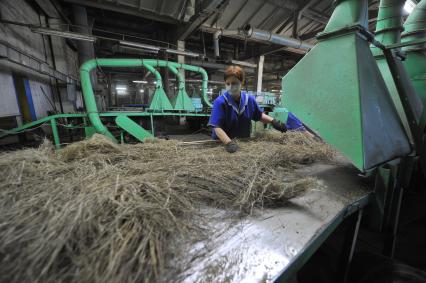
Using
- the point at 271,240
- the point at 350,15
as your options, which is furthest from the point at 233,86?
the point at 271,240

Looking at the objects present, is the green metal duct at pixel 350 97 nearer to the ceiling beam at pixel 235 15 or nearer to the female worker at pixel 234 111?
the female worker at pixel 234 111

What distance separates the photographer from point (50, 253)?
0.45m

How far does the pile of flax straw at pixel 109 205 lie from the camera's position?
45 centimetres

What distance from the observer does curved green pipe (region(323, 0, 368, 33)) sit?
1.02 meters

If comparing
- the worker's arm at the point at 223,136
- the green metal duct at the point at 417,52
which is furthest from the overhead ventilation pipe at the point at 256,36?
the worker's arm at the point at 223,136

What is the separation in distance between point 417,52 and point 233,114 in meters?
1.64

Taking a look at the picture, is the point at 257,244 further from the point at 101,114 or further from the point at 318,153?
the point at 101,114

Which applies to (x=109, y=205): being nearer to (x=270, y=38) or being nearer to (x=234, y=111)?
(x=234, y=111)

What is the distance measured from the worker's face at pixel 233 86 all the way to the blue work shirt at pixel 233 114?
58 millimetres

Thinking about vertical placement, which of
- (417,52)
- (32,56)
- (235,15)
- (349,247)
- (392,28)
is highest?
(235,15)

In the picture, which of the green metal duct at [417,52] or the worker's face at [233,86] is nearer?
the green metal duct at [417,52]

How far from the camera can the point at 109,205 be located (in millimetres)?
611

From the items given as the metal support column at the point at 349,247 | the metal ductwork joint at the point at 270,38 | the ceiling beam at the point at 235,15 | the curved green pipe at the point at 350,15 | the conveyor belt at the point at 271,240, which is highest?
the ceiling beam at the point at 235,15

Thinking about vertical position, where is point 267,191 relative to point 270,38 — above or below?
below
